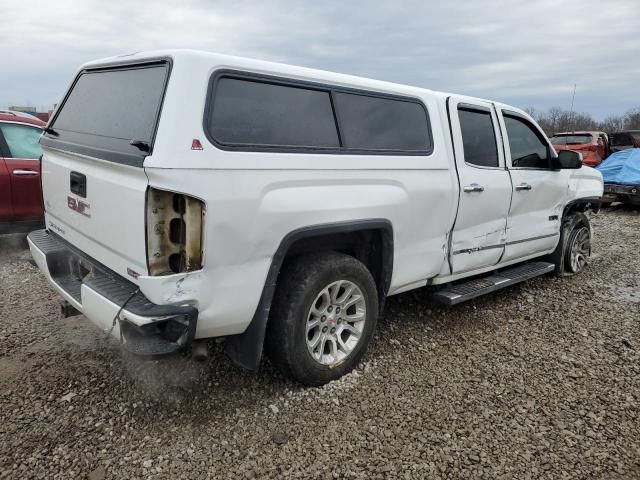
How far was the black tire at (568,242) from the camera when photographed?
5492 millimetres

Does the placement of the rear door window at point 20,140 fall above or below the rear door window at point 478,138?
below

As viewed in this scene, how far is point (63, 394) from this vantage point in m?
3.01

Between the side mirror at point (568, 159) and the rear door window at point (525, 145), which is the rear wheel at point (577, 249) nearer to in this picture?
the side mirror at point (568, 159)

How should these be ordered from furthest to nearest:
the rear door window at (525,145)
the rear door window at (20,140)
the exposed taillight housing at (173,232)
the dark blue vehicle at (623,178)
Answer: the dark blue vehicle at (623,178) < the rear door window at (20,140) < the rear door window at (525,145) < the exposed taillight housing at (173,232)

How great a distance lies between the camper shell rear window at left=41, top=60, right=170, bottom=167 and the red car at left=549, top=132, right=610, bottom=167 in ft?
42.3

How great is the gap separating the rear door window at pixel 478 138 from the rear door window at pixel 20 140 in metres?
4.90

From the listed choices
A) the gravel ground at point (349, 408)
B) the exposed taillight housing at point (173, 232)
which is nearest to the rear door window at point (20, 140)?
the gravel ground at point (349, 408)

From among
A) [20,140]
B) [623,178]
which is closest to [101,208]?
[20,140]

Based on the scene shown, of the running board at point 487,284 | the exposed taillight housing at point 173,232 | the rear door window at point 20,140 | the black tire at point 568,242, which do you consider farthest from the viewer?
the rear door window at point 20,140

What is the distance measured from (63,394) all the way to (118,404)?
38 cm

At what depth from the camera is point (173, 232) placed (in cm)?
248

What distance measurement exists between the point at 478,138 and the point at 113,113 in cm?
284

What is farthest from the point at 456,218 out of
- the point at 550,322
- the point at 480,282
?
the point at 550,322

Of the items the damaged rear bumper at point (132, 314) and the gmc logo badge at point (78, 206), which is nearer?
the damaged rear bumper at point (132, 314)
